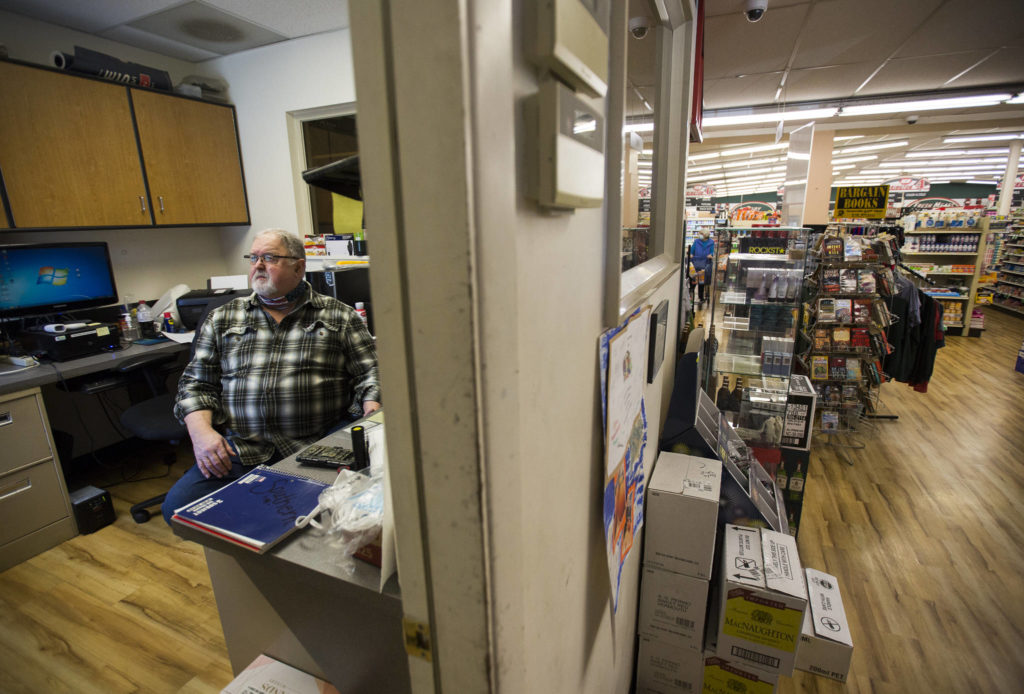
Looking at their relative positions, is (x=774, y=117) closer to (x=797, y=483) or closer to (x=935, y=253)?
(x=935, y=253)

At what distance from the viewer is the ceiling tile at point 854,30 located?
10.4 ft

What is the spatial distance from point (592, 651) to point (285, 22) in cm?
377

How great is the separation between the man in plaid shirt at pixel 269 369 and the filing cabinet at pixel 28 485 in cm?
109

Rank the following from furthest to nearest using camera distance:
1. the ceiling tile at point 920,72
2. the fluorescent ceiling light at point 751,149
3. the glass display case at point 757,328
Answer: the fluorescent ceiling light at point 751,149, the ceiling tile at point 920,72, the glass display case at point 757,328

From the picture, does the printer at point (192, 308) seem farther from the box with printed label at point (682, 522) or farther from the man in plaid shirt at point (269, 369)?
the box with printed label at point (682, 522)

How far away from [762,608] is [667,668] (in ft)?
1.28

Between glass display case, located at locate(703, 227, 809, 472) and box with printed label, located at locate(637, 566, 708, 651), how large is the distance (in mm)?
1151

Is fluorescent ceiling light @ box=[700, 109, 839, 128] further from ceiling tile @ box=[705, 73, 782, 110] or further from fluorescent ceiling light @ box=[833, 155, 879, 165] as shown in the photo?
fluorescent ceiling light @ box=[833, 155, 879, 165]

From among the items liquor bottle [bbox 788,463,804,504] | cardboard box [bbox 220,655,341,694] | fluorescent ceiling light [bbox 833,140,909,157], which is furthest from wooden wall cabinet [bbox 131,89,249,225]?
fluorescent ceiling light [bbox 833,140,909,157]

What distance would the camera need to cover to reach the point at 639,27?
238cm

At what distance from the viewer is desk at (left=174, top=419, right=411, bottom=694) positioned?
834 millimetres

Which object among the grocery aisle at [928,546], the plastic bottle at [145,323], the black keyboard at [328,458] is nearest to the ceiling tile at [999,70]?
the grocery aisle at [928,546]

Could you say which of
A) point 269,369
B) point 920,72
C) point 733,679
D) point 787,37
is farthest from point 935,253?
point 269,369

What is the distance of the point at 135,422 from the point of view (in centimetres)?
245
